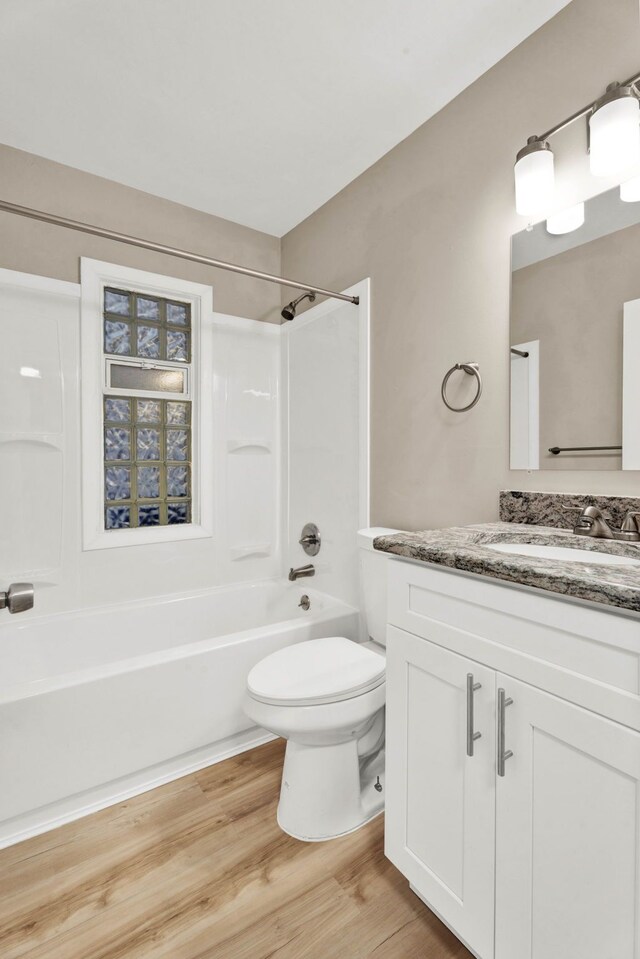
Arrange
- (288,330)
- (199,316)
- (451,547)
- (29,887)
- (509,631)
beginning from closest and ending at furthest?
(509,631), (451,547), (29,887), (199,316), (288,330)

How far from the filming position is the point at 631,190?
1203 millimetres

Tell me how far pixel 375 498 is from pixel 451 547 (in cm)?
108

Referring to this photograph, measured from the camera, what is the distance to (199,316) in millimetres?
2488

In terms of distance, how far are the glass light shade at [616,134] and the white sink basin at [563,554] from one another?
0.98 metres

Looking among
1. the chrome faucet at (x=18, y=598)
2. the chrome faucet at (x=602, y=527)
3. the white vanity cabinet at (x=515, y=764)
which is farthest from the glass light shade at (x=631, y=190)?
the chrome faucet at (x=18, y=598)

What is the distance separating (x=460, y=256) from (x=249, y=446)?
4.85ft

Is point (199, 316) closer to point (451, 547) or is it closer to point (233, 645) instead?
point (233, 645)

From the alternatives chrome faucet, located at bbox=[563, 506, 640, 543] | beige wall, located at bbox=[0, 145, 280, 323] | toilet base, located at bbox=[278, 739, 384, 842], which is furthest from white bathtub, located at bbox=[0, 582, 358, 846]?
beige wall, located at bbox=[0, 145, 280, 323]

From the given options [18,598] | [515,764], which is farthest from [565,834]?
[18,598]

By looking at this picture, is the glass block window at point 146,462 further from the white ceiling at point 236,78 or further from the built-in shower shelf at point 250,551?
the white ceiling at point 236,78

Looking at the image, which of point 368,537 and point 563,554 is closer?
point 563,554

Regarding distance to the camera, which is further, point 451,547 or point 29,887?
point 29,887

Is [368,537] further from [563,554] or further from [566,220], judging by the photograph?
[566,220]

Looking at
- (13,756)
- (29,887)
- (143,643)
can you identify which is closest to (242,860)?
(29,887)
